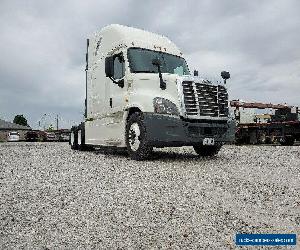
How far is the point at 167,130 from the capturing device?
8.36 m

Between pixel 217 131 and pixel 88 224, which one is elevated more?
pixel 217 131

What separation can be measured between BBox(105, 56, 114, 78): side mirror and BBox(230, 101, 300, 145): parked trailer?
34.8ft

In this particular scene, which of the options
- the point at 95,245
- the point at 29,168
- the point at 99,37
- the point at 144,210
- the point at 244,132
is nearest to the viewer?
the point at 95,245

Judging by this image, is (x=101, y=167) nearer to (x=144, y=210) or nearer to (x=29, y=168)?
(x=29, y=168)

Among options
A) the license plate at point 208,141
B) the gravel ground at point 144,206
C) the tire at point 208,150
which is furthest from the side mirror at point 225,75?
the gravel ground at point 144,206

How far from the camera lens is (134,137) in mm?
9125

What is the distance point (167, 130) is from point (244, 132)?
12.7m

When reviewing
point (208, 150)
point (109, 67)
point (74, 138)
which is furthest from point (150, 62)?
point (74, 138)

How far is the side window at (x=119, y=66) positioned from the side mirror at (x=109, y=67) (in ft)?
0.28

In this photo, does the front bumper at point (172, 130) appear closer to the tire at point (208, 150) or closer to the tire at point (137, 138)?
the tire at point (137, 138)

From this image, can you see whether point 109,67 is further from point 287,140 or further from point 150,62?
point 287,140

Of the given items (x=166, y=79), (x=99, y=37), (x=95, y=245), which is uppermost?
(x=99, y=37)

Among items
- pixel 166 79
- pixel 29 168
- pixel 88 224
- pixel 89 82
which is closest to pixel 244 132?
pixel 89 82

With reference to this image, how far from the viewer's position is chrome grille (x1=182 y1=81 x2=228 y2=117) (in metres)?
8.52
